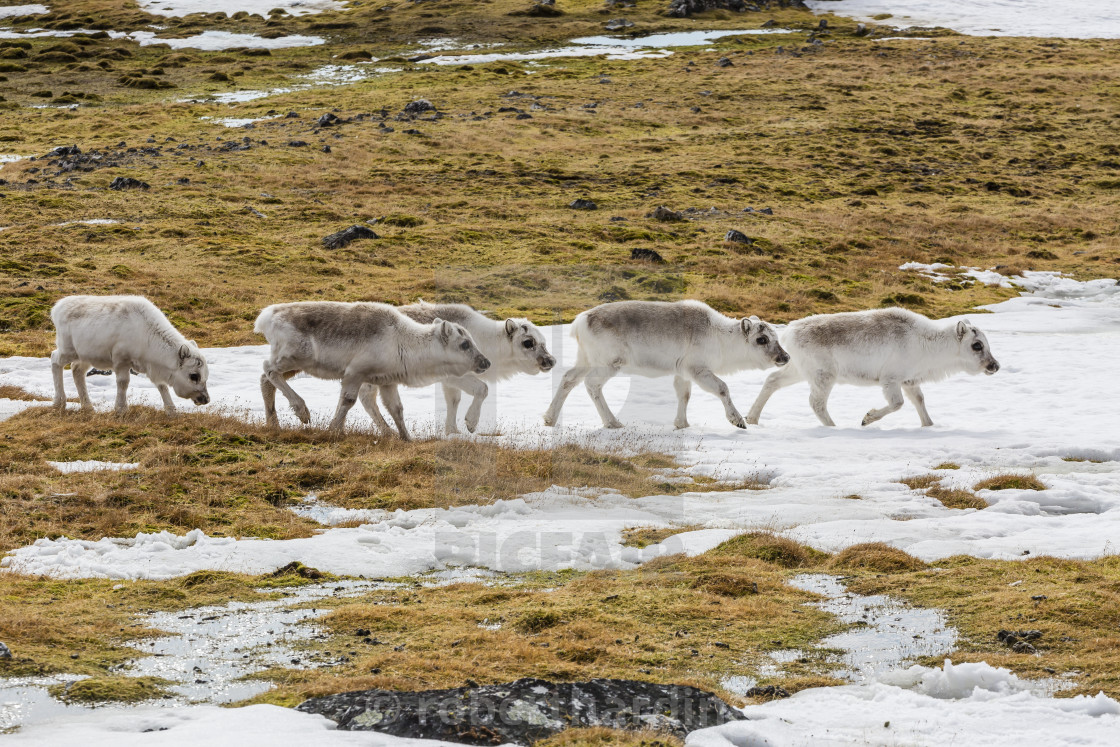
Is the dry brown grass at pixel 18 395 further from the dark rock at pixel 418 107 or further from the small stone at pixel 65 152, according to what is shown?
the dark rock at pixel 418 107

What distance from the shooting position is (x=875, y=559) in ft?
35.3

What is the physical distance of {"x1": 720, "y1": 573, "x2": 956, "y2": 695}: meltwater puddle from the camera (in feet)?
25.8

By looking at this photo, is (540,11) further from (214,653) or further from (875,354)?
(214,653)

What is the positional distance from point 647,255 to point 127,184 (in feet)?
74.1

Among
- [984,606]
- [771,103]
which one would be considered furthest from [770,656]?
[771,103]

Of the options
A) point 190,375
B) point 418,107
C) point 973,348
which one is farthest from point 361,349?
point 418,107

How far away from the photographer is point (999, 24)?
95062mm

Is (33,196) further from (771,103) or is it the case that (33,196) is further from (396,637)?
(771,103)

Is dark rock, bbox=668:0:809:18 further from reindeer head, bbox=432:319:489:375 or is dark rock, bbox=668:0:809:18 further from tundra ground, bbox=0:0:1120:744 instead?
reindeer head, bbox=432:319:489:375

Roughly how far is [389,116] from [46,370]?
4143 cm

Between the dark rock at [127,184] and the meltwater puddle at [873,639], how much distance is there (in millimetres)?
39854

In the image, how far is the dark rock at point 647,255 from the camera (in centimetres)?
3484

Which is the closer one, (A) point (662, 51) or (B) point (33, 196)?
(B) point (33, 196)

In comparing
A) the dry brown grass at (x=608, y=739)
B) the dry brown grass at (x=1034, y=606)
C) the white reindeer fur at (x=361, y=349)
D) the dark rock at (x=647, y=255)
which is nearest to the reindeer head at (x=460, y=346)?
the white reindeer fur at (x=361, y=349)
